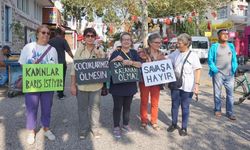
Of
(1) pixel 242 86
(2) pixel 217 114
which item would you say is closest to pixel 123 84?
(2) pixel 217 114

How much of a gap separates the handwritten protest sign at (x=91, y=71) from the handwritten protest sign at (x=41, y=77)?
0.34 m

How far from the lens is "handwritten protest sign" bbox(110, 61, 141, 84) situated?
18.5ft

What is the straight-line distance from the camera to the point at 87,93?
5.53 m

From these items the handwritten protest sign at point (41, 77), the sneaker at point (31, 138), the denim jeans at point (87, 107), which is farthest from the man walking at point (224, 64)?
the sneaker at point (31, 138)

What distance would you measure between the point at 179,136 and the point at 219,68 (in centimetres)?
205

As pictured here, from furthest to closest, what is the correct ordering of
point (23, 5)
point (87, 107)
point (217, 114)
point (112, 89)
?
point (23, 5)
point (217, 114)
point (112, 89)
point (87, 107)

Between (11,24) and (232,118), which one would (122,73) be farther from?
(11,24)

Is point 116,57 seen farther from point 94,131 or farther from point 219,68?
point 219,68

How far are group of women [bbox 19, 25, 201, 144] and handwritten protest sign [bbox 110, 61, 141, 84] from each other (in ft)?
0.27

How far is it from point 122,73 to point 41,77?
1.31 meters

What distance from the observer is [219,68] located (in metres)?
7.09

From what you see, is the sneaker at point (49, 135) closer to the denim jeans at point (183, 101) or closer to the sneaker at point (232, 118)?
the denim jeans at point (183, 101)

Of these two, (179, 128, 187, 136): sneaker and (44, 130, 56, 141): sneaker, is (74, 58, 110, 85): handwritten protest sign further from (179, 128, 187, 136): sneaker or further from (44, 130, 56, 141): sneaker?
(179, 128, 187, 136): sneaker

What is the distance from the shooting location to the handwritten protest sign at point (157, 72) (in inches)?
235
